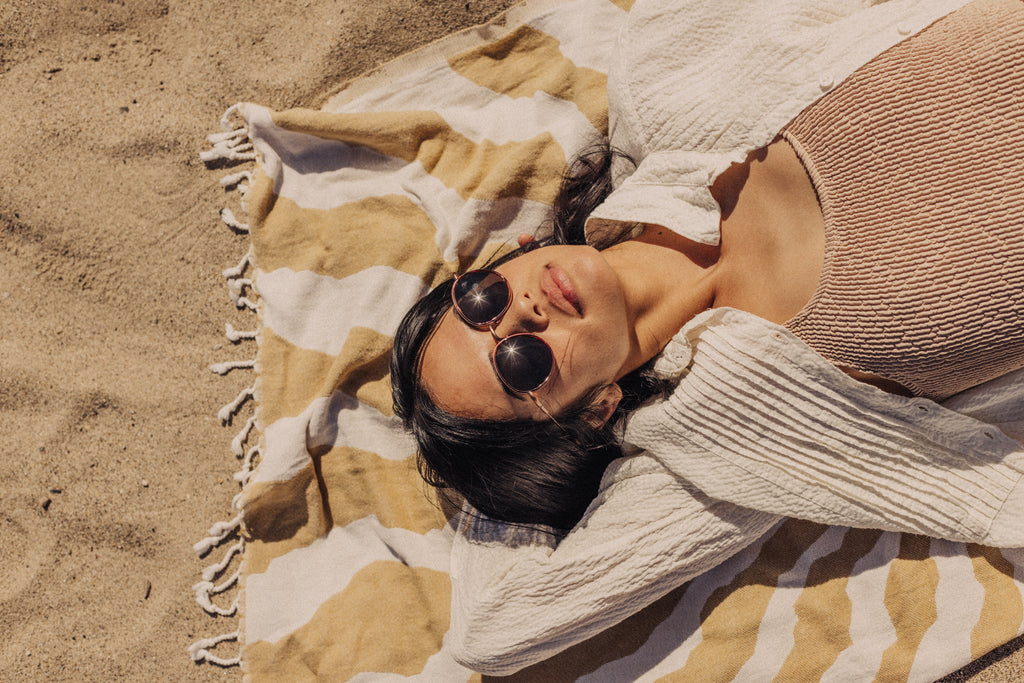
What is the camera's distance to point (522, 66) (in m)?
2.27

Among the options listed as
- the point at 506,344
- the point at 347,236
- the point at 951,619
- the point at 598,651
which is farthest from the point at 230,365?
the point at 951,619

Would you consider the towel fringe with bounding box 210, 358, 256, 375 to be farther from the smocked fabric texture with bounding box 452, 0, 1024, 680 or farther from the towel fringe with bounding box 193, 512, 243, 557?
the smocked fabric texture with bounding box 452, 0, 1024, 680

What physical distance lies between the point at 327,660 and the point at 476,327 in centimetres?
137

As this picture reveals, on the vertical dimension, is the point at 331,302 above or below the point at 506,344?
below

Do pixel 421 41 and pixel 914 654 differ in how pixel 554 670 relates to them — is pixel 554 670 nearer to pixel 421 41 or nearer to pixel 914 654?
pixel 914 654

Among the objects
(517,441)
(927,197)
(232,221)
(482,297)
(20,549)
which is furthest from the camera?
(232,221)

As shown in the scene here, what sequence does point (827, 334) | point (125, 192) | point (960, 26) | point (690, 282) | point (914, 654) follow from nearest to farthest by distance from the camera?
point (960, 26)
point (827, 334)
point (690, 282)
point (914, 654)
point (125, 192)

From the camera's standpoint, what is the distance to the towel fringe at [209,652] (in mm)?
2105

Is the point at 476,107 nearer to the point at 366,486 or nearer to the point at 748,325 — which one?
the point at 748,325

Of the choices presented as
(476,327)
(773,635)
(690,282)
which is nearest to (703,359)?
(690,282)

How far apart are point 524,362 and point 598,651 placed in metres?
1.20

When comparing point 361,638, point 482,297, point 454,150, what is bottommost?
point 361,638

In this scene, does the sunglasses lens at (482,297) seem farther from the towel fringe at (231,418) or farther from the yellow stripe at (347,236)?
the towel fringe at (231,418)

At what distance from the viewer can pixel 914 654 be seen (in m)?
2.00
